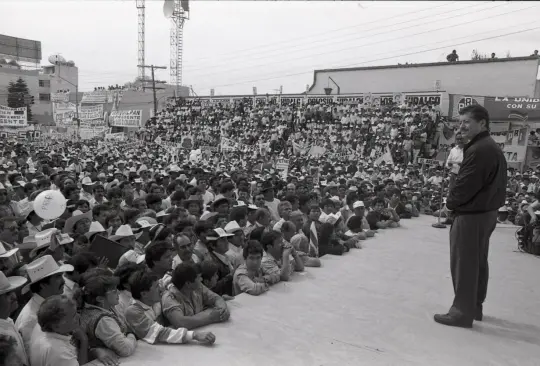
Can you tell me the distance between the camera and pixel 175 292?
3.92 metres

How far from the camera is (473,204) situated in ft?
12.0

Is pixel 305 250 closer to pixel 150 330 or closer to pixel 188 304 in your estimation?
pixel 188 304

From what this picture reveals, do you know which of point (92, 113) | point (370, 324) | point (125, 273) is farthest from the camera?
point (92, 113)

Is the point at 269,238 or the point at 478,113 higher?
the point at 478,113

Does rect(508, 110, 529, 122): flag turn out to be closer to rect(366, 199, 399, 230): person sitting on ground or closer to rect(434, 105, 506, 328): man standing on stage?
rect(366, 199, 399, 230): person sitting on ground

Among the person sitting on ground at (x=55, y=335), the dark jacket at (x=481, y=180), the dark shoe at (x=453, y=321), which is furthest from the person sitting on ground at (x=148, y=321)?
the dark jacket at (x=481, y=180)

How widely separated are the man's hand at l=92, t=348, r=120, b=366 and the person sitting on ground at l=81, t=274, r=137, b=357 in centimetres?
4

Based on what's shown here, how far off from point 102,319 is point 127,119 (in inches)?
1156

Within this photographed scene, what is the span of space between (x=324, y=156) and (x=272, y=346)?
650 inches

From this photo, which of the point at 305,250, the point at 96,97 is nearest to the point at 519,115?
the point at 305,250

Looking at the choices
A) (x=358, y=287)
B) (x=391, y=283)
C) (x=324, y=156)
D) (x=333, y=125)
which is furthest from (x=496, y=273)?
(x=333, y=125)

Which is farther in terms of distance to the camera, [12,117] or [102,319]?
[12,117]

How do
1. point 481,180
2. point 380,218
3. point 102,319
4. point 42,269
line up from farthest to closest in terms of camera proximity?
point 380,218 < point 481,180 < point 42,269 < point 102,319

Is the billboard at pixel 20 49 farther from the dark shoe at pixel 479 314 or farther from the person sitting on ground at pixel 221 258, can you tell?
the dark shoe at pixel 479 314
